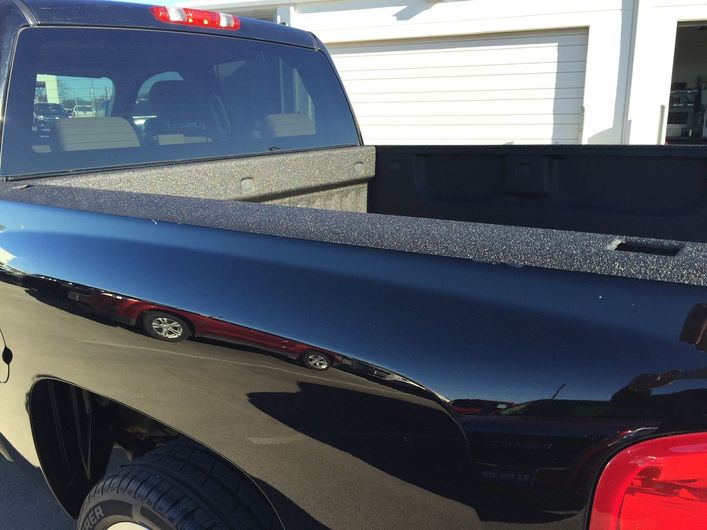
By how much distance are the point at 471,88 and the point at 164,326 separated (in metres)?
7.79

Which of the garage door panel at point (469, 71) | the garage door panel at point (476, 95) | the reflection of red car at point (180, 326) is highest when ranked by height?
the garage door panel at point (469, 71)

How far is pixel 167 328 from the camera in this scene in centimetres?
128

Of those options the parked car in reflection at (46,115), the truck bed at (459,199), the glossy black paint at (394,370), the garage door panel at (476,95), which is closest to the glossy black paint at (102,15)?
the parked car in reflection at (46,115)

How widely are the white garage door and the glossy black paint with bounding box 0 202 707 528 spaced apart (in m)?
7.53

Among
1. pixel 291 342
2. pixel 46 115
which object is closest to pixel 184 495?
pixel 291 342

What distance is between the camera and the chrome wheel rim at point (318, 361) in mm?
1081

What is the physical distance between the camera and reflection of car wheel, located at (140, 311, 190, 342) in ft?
4.14

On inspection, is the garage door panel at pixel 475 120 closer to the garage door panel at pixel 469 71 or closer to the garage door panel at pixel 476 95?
the garage door panel at pixel 476 95

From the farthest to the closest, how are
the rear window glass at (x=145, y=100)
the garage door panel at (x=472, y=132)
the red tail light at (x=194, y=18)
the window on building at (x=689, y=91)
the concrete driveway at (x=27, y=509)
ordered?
the window on building at (x=689, y=91) → the garage door panel at (x=472, y=132) → the concrete driveway at (x=27, y=509) → the red tail light at (x=194, y=18) → the rear window glass at (x=145, y=100)

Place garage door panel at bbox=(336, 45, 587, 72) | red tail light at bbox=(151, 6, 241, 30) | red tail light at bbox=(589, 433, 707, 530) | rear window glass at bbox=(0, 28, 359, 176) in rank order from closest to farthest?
1. red tail light at bbox=(589, 433, 707, 530)
2. rear window glass at bbox=(0, 28, 359, 176)
3. red tail light at bbox=(151, 6, 241, 30)
4. garage door panel at bbox=(336, 45, 587, 72)

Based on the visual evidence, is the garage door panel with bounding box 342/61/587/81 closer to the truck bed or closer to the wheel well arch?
the truck bed

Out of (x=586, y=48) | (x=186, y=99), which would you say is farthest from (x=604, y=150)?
(x=586, y=48)

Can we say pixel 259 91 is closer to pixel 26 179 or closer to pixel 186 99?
pixel 186 99

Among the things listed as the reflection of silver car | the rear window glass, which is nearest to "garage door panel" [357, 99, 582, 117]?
the rear window glass
